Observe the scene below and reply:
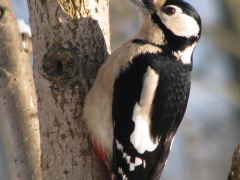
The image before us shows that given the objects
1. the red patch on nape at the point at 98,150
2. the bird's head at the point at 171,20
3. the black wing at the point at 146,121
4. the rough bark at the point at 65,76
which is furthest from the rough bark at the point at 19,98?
the bird's head at the point at 171,20

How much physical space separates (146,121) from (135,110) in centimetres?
11

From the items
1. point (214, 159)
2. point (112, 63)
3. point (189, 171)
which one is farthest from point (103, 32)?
point (214, 159)

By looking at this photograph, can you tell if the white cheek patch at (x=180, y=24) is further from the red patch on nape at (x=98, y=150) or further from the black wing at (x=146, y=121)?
the red patch on nape at (x=98, y=150)

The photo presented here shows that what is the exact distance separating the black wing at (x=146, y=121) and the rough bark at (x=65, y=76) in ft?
0.62

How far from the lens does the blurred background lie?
7.41 metres

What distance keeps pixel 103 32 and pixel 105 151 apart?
2.78 feet

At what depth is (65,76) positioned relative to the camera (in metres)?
3.20

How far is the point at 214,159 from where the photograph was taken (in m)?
8.66

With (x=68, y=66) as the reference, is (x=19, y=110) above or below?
below

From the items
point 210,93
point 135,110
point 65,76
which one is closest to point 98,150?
point 135,110

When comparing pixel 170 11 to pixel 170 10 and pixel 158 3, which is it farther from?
pixel 158 3

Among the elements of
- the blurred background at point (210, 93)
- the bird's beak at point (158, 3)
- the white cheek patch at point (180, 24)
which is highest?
the bird's beak at point (158, 3)

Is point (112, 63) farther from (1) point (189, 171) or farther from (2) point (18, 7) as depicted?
(1) point (189, 171)

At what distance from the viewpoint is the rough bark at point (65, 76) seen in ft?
10.3
